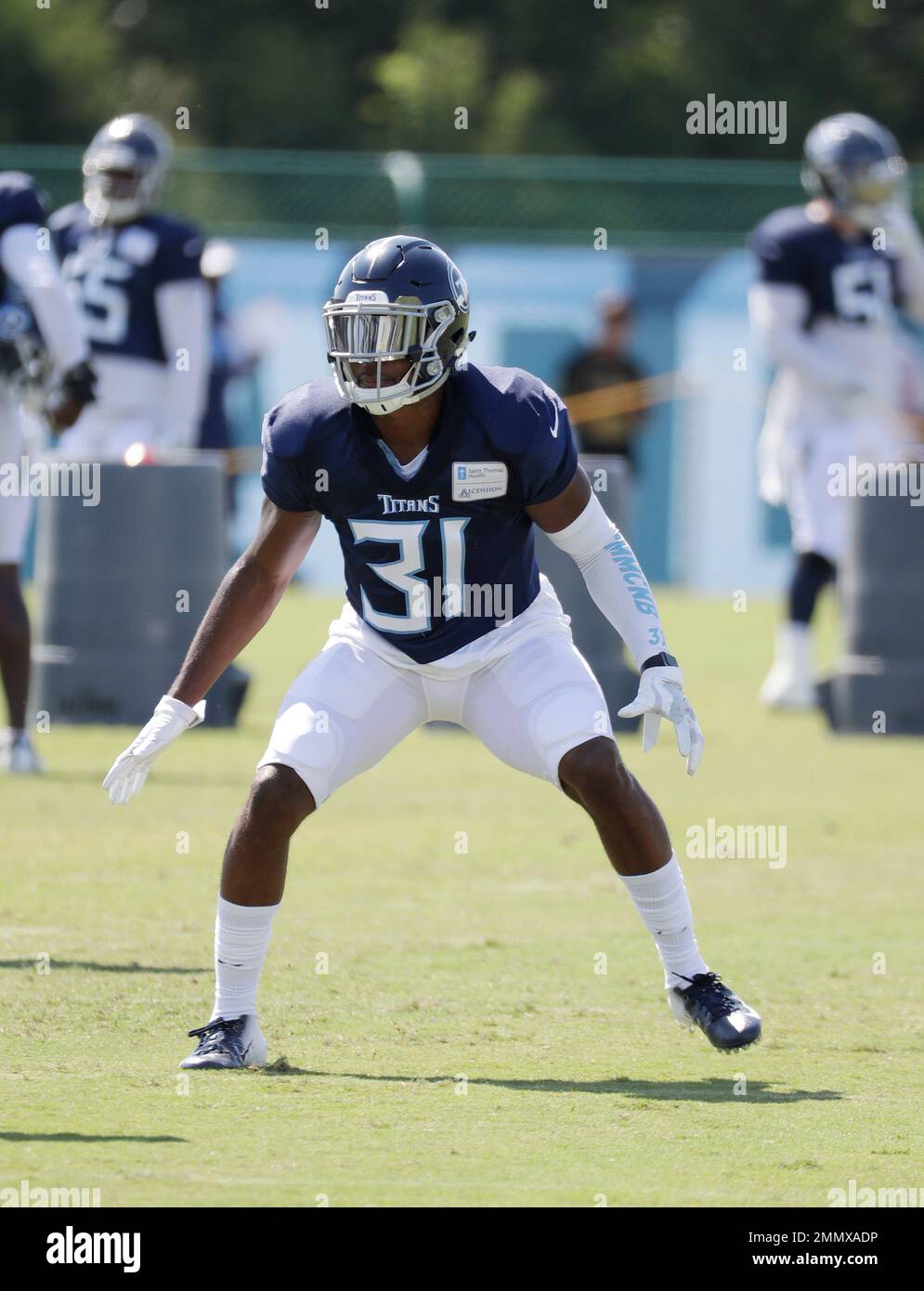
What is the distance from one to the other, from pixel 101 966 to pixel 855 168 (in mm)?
7403

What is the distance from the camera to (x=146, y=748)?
18.0 feet

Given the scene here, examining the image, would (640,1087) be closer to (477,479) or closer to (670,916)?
(670,916)

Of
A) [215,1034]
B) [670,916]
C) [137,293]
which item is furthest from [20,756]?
[670,916]

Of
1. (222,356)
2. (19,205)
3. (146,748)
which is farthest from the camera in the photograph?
(222,356)

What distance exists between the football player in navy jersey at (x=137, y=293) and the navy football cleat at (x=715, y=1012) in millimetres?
6244

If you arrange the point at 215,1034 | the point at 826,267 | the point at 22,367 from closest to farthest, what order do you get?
the point at 215,1034, the point at 22,367, the point at 826,267

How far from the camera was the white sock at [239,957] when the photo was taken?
214 inches

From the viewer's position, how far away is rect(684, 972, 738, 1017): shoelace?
5.56 meters

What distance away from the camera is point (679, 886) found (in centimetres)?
561

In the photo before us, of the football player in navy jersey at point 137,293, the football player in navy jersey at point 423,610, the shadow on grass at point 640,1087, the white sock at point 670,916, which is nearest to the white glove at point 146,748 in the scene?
the football player in navy jersey at point 423,610

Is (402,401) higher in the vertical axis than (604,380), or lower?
lower

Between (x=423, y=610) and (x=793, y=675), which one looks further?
(x=793, y=675)
